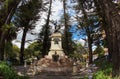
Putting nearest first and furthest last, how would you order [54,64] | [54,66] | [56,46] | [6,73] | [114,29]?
1. [114,29]
2. [6,73]
3. [54,66]
4. [54,64]
5. [56,46]

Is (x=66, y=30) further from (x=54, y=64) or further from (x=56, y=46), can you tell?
(x=54, y=64)

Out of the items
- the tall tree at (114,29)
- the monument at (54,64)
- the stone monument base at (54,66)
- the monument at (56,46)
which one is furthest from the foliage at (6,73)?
the monument at (56,46)

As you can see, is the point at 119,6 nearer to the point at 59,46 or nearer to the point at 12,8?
the point at 12,8

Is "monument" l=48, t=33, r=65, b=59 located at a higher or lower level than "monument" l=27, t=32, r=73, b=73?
higher

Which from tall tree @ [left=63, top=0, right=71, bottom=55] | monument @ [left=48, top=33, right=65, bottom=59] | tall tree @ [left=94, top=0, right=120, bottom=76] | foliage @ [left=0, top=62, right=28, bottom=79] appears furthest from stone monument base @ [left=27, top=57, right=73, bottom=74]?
tall tree @ [left=94, top=0, right=120, bottom=76]

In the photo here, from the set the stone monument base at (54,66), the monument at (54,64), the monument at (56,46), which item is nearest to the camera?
the stone monument base at (54,66)

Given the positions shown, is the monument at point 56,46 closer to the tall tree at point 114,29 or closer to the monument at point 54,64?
the monument at point 54,64

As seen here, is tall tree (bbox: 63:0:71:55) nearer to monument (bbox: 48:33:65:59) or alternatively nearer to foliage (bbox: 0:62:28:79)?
monument (bbox: 48:33:65:59)

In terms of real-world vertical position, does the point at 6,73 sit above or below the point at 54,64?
above

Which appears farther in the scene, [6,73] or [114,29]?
[6,73]

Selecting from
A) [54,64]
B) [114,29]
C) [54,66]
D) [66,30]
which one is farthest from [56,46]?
[114,29]

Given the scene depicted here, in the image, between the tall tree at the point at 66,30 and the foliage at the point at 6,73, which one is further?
the tall tree at the point at 66,30

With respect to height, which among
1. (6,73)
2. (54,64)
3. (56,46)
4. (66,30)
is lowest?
(54,64)

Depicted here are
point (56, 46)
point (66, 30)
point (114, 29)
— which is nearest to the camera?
point (114, 29)
